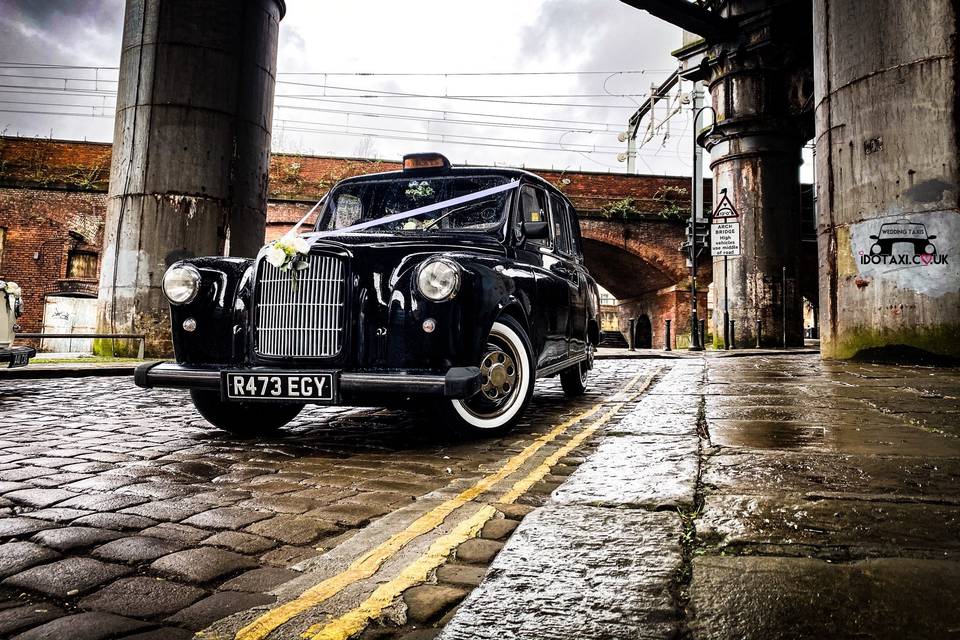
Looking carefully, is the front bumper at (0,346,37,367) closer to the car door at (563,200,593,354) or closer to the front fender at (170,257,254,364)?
the front fender at (170,257,254,364)

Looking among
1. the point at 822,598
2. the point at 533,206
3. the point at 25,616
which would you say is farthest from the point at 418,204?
the point at 822,598

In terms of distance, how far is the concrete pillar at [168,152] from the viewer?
11.0m

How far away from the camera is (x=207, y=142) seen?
36.3ft

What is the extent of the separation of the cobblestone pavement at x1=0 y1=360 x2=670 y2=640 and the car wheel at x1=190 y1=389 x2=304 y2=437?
12 cm

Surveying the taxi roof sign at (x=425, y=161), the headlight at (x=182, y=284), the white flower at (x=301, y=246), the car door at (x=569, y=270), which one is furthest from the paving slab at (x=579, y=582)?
the taxi roof sign at (x=425, y=161)

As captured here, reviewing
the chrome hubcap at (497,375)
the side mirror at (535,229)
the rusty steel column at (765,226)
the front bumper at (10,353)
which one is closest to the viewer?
the chrome hubcap at (497,375)

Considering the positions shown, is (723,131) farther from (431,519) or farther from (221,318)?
(431,519)

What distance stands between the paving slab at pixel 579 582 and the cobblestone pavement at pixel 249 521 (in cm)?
11

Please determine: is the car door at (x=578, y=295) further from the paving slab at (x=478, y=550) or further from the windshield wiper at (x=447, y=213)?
the paving slab at (x=478, y=550)

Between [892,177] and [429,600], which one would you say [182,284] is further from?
[892,177]

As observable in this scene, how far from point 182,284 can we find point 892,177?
878 cm

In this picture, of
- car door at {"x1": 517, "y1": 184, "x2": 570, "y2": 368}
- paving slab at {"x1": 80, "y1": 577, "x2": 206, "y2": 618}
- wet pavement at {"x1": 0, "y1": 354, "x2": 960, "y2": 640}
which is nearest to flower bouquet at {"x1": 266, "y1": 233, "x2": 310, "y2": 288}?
wet pavement at {"x1": 0, "y1": 354, "x2": 960, "y2": 640}

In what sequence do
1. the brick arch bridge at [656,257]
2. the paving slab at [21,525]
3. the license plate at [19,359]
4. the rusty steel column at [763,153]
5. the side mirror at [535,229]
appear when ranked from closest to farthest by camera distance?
the paving slab at [21,525]
the side mirror at [535,229]
the license plate at [19,359]
the rusty steel column at [763,153]
the brick arch bridge at [656,257]

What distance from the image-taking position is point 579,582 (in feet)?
5.32
